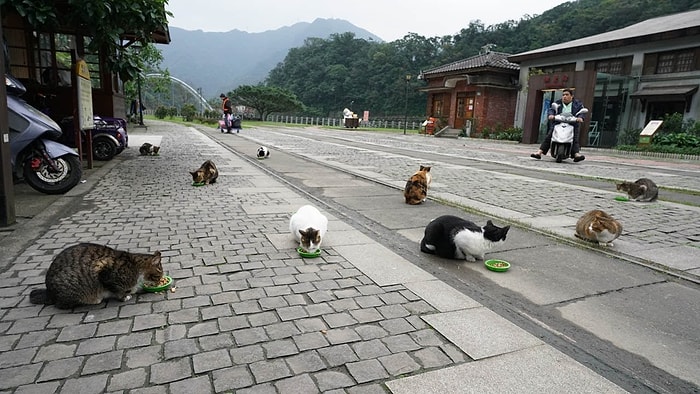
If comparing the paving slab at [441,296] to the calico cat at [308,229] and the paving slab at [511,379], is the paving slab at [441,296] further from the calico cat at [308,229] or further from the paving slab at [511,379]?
the calico cat at [308,229]

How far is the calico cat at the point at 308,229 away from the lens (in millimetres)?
3894

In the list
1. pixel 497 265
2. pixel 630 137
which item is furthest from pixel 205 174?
pixel 630 137

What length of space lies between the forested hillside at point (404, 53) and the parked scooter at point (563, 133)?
2918 cm

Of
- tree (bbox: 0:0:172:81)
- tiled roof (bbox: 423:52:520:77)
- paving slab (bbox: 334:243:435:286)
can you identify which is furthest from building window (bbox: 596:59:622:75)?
paving slab (bbox: 334:243:435:286)

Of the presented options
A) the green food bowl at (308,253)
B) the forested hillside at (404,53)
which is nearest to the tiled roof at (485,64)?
the forested hillside at (404,53)

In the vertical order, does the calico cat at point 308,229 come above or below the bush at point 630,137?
below

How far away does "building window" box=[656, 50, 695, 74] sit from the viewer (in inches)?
829

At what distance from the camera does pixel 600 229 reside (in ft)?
14.2

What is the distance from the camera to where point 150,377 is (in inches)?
81.6

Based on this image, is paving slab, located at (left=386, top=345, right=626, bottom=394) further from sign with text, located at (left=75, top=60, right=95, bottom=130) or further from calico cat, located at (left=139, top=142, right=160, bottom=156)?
calico cat, located at (left=139, top=142, right=160, bottom=156)

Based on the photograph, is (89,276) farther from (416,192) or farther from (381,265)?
(416,192)

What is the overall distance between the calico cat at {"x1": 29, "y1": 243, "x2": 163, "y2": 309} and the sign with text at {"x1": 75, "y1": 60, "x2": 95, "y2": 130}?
5.75 meters

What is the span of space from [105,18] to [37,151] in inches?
106

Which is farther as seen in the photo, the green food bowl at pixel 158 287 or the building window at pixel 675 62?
the building window at pixel 675 62
